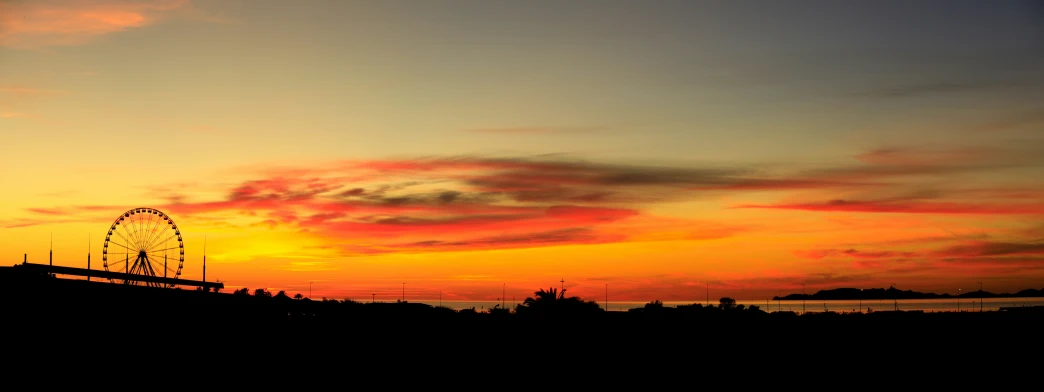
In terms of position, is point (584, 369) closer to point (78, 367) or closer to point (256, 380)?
point (256, 380)

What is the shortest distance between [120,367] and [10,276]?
27458 mm

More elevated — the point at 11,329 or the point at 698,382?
the point at 11,329

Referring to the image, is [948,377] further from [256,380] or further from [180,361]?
[180,361]

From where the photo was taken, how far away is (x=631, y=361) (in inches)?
3686

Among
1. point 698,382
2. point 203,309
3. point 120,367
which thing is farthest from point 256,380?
point 203,309

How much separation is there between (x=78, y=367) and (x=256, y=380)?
13.3 meters

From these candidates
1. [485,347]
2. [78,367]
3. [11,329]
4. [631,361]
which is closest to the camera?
[78,367]

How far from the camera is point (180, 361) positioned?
77.6 m

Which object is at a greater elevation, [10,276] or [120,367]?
[10,276]

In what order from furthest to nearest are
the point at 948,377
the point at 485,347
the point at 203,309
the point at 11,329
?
1. the point at 203,309
2. the point at 485,347
3. the point at 948,377
4. the point at 11,329

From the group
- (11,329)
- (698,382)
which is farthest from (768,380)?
(11,329)

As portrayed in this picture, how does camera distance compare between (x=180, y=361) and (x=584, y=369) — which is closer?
(x=180, y=361)

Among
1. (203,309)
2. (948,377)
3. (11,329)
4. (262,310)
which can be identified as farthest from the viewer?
(262,310)

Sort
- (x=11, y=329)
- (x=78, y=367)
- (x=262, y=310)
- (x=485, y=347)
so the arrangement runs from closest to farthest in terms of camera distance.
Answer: (x=78, y=367)
(x=11, y=329)
(x=485, y=347)
(x=262, y=310)
